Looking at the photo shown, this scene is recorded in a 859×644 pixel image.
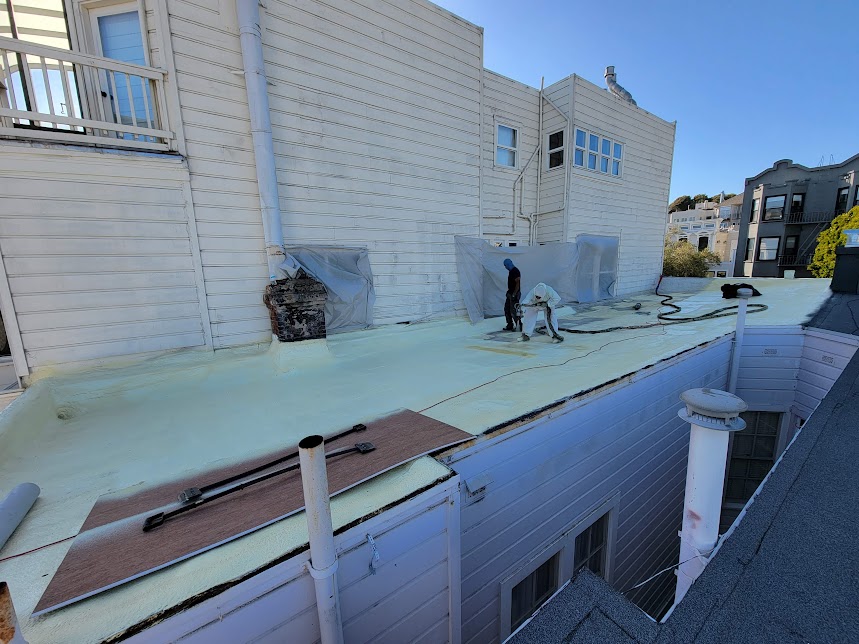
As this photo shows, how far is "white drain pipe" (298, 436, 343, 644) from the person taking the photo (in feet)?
3.71

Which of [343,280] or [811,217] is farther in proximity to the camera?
[811,217]

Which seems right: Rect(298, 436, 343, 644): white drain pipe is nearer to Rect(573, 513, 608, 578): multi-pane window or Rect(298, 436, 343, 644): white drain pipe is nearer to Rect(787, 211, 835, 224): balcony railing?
Rect(573, 513, 608, 578): multi-pane window

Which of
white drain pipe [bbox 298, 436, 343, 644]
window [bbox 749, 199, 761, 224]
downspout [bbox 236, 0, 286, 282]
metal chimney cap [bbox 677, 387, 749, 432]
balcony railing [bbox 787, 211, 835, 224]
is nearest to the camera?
white drain pipe [bbox 298, 436, 343, 644]

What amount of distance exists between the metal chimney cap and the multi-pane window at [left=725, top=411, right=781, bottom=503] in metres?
6.41

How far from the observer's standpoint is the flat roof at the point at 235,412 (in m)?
1.38

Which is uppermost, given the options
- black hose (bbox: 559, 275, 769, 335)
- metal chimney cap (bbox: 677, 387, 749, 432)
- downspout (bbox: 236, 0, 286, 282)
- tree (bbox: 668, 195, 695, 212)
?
tree (bbox: 668, 195, 695, 212)

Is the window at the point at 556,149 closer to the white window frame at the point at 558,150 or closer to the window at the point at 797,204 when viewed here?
the white window frame at the point at 558,150

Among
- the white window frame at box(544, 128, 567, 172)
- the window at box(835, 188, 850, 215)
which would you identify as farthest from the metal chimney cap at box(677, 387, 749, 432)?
the window at box(835, 188, 850, 215)

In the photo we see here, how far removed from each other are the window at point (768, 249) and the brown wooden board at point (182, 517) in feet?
101

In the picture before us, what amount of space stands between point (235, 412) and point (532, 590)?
3.41m

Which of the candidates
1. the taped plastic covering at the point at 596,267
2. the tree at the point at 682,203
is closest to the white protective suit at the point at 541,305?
the taped plastic covering at the point at 596,267

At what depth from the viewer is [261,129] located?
4191 mm

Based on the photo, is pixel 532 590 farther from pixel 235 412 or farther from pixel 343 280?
pixel 343 280

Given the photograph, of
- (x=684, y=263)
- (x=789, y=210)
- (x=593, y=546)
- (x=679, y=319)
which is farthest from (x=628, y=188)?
(x=789, y=210)
